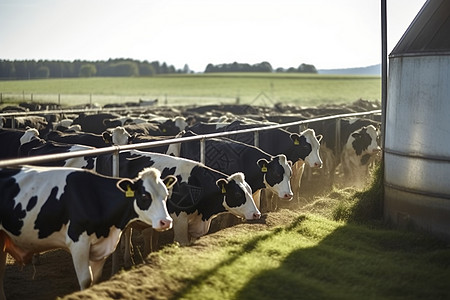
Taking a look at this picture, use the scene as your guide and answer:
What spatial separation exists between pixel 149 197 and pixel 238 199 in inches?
90.5

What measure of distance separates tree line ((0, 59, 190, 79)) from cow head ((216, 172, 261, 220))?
59467 millimetres

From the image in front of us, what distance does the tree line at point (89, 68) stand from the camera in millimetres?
75794

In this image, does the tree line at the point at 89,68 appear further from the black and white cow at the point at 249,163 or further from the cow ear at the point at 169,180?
the cow ear at the point at 169,180

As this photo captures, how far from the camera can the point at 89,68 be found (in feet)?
452

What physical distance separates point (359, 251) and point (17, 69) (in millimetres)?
63976

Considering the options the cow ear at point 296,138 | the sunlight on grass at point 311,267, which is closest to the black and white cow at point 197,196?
the sunlight on grass at point 311,267

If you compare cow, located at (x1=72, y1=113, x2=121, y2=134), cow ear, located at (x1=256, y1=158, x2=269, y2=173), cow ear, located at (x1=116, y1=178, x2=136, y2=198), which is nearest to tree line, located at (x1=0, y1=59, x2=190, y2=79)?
cow, located at (x1=72, y1=113, x2=121, y2=134)

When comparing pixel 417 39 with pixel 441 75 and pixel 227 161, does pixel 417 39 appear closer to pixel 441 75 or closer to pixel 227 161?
pixel 441 75

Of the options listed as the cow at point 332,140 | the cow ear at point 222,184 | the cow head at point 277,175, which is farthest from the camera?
the cow at point 332,140

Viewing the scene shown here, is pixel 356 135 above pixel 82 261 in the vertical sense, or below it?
above

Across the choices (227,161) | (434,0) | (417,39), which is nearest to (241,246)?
(227,161)

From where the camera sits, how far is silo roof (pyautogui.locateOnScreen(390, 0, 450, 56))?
9.63 m

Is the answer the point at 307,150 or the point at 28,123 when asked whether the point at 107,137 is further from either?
the point at 28,123

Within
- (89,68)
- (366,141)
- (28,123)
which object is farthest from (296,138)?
(89,68)
